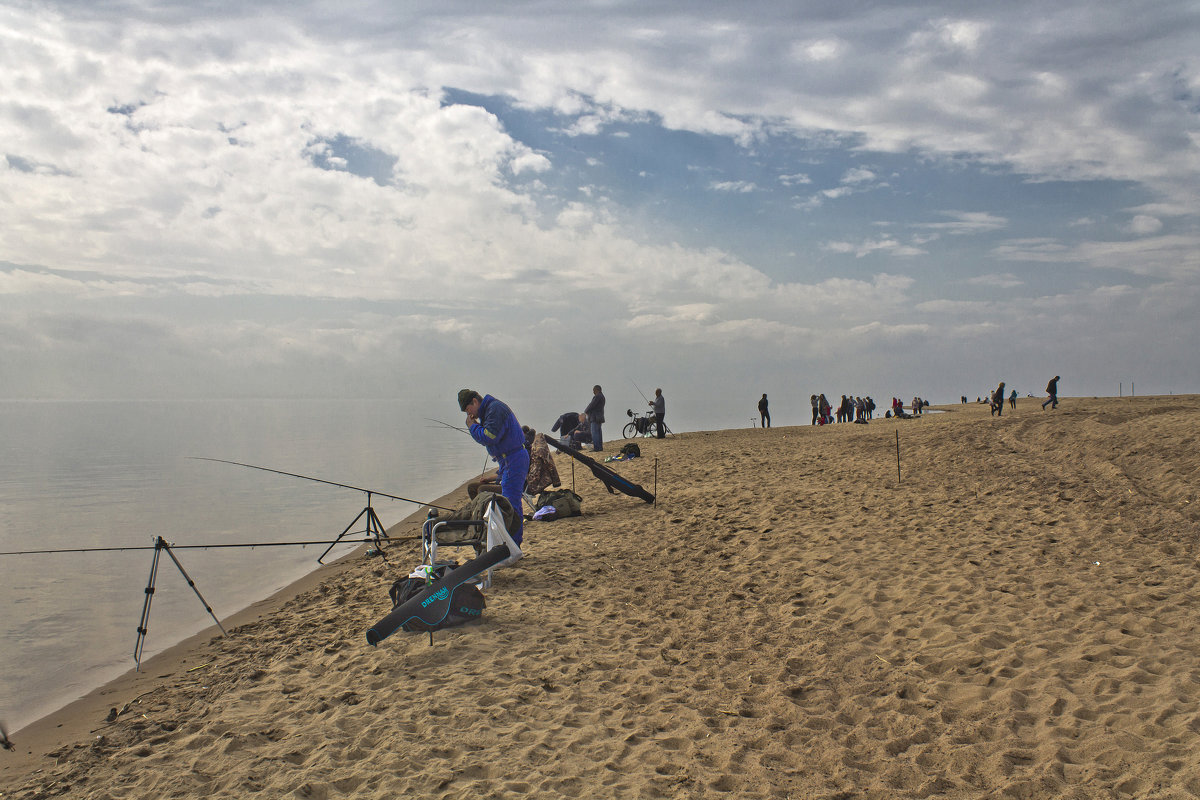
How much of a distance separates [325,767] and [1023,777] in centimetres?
349

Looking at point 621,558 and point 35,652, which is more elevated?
point 621,558

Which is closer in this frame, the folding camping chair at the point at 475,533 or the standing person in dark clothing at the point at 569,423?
the folding camping chair at the point at 475,533

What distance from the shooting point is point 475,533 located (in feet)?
21.1

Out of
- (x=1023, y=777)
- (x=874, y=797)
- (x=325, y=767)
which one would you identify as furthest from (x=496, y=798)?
(x=1023, y=777)

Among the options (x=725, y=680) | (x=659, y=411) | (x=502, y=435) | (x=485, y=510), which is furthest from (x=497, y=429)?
(x=659, y=411)

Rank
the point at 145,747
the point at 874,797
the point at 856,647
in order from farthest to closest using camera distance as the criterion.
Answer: the point at 856,647 → the point at 145,747 → the point at 874,797

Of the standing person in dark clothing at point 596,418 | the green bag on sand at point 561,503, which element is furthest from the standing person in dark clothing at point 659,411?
the green bag on sand at point 561,503

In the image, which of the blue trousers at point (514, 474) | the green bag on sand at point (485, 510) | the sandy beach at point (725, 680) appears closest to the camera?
the sandy beach at point (725, 680)

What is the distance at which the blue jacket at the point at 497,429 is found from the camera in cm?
740

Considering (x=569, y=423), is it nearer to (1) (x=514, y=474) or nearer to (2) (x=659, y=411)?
(2) (x=659, y=411)

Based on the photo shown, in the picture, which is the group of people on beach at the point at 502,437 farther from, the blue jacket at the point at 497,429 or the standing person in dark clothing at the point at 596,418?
the standing person in dark clothing at the point at 596,418

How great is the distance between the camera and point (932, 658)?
4734mm

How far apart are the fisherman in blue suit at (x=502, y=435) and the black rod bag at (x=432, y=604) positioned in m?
1.82

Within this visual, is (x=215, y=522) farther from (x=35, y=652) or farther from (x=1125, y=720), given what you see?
(x=1125, y=720)
